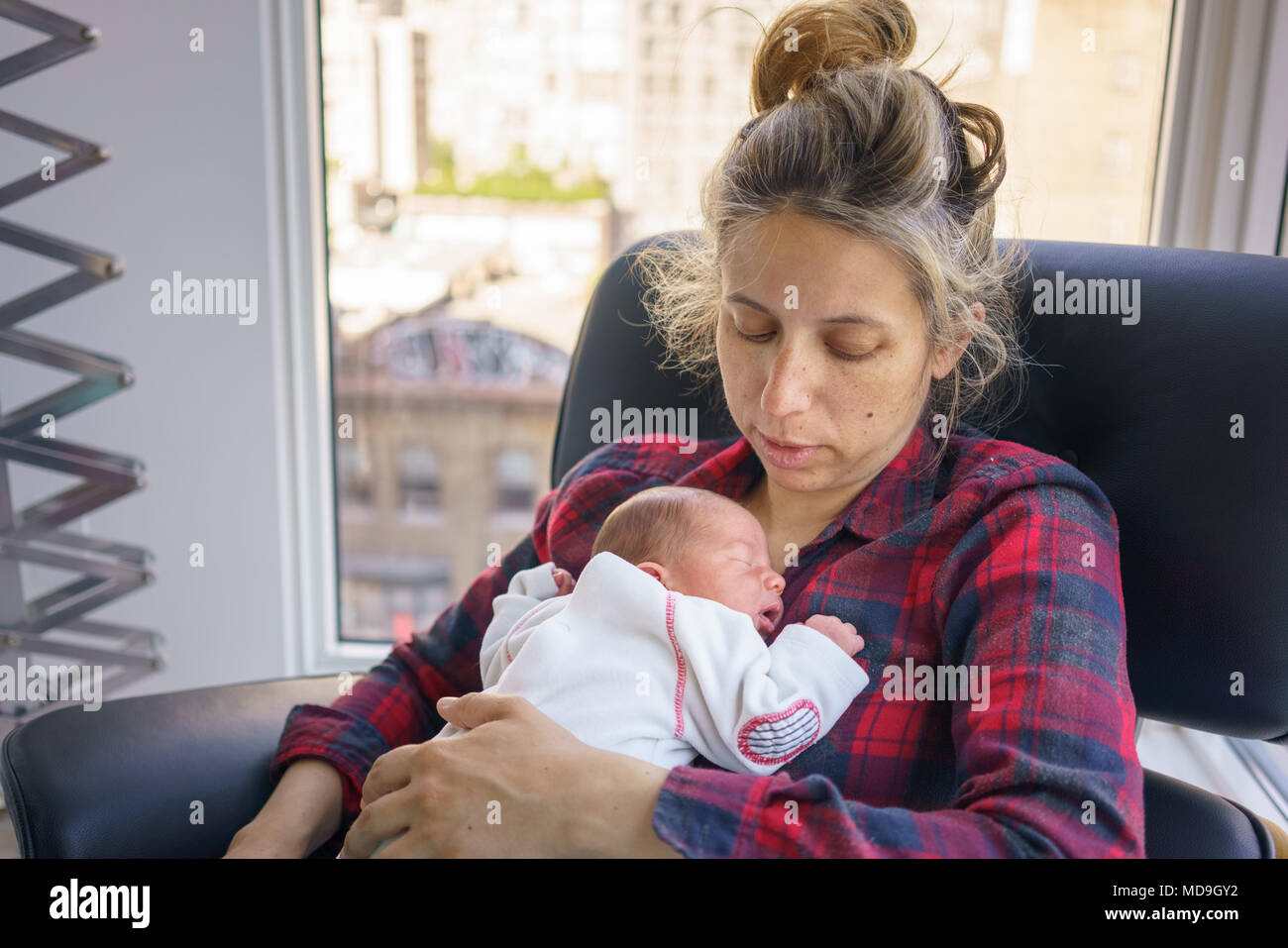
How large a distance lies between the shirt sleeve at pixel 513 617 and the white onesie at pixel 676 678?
0.23ft

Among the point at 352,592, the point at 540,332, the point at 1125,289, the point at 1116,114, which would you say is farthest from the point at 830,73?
the point at 352,592

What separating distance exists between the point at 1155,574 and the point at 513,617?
0.71m

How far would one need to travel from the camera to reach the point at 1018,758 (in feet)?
2.94

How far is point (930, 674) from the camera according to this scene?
1.08 m

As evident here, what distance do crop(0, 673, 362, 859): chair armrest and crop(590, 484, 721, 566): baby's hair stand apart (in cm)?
49

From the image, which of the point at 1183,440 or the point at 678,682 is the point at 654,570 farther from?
the point at 1183,440

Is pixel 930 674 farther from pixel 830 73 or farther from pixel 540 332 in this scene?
pixel 540 332

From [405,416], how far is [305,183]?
1.74ft

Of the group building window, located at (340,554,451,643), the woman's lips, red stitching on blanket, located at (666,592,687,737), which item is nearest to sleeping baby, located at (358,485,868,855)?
red stitching on blanket, located at (666,592,687,737)

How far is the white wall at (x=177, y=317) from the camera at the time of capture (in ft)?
6.28

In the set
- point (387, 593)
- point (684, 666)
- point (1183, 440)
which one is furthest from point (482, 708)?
point (387, 593)

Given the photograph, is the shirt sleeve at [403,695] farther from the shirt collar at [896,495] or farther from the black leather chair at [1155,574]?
the shirt collar at [896,495]
